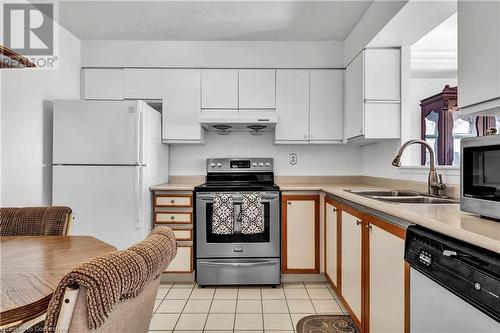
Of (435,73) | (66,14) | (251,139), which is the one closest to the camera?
(66,14)

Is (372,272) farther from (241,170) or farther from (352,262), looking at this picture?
(241,170)

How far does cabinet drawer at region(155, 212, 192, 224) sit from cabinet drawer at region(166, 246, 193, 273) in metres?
0.25

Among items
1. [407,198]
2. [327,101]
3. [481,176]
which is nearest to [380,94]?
[327,101]

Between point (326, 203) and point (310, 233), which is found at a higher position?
point (326, 203)

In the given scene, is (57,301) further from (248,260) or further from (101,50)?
(101,50)

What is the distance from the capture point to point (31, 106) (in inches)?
104

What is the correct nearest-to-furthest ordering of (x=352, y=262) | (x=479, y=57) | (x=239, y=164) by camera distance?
(x=479, y=57)
(x=352, y=262)
(x=239, y=164)

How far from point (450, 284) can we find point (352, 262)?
1192mm

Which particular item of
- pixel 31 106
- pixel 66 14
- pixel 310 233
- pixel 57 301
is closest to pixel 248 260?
pixel 310 233

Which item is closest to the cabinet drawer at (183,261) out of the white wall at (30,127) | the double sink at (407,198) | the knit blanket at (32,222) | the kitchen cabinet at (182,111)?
the kitchen cabinet at (182,111)

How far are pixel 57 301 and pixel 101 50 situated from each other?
340 cm

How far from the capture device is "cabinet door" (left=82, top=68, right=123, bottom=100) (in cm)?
337

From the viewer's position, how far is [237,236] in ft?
9.83

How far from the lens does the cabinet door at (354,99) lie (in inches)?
112
